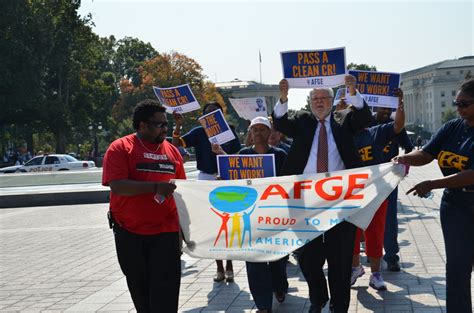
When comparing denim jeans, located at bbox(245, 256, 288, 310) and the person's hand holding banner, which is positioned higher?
the person's hand holding banner

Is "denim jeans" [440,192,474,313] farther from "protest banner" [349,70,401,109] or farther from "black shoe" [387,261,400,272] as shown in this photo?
"black shoe" [387,261,400,272]

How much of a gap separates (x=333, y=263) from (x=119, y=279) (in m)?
3.37

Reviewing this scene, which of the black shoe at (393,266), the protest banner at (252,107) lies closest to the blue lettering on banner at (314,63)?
the black shoe at (393,266)

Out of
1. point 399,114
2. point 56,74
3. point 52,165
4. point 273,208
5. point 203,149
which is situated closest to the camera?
point 273,208

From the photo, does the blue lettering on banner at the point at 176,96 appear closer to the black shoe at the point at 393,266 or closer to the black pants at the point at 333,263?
the black shoe at the point at 393,266

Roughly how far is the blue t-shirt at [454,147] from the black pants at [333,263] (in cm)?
104

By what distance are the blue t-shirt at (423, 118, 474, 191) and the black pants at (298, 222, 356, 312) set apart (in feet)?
3.42

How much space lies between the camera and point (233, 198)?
19.2 ft

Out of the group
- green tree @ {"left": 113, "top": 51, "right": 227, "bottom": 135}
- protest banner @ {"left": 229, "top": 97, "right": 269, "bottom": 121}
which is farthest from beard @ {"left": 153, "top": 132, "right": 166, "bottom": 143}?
green tree @ {"left": 113, "top": 51, "right": 227, "bottom": 135}

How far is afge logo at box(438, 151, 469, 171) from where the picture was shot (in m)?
4.64

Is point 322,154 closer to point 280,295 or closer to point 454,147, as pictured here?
point 454,147

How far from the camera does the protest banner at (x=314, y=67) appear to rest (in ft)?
19.4

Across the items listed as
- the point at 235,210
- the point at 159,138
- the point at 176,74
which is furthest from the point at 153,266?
the point at 176,74

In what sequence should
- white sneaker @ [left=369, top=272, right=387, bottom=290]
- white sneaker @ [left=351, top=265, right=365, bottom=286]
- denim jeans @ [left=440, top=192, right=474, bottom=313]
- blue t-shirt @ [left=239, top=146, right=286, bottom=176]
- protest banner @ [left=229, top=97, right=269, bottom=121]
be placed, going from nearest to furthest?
denim jeans @ [left=440, top=192, right=474, bottom=313], blue t-shirt @ [left=239, top=146, right=286, bottom=176], white sneaker @ [left=369, top=272, right=387, bottom=290], white sneaker @ [left=351, top=265, right=365, bottom=286], protest banner @ [left=229, top=97, right=269, bottom=121]
